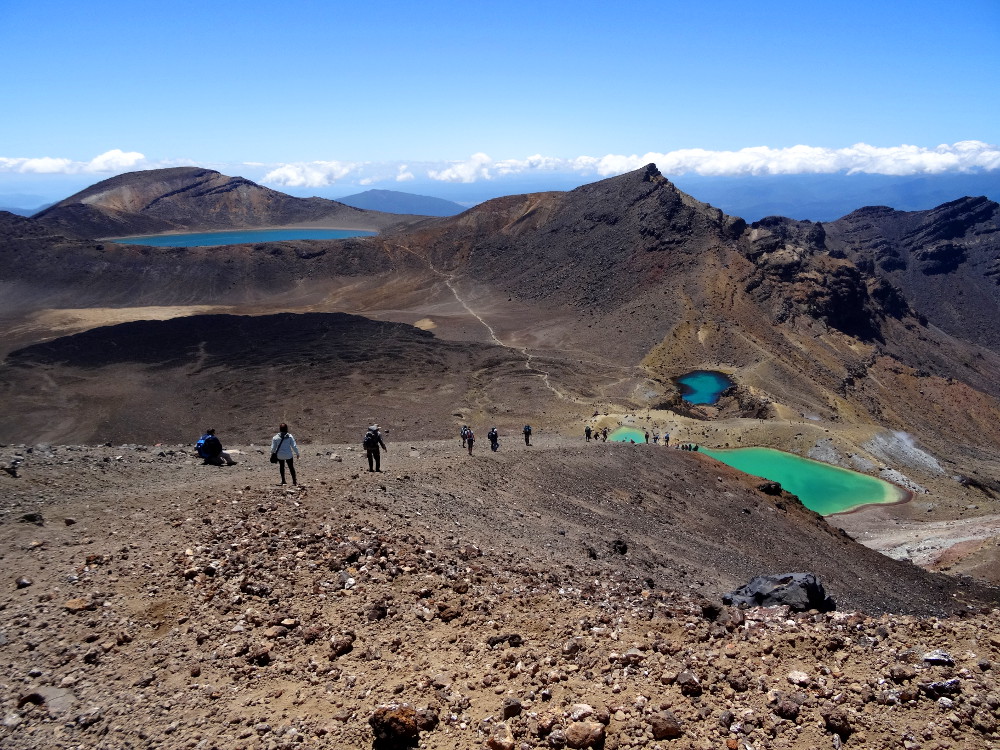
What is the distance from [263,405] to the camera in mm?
45938

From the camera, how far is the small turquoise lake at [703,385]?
183 ft

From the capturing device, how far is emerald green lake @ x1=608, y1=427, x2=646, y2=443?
41688 millimetres

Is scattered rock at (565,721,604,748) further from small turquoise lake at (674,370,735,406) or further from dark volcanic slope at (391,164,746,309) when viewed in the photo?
dark volcanic slope at (391,164,746,309)

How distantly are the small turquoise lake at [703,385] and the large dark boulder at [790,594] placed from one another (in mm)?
45174

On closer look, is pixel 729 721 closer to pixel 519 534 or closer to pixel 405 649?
pixel 405 649

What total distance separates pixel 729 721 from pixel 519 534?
8441 millimetres

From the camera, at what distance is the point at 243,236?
157000 millimetres

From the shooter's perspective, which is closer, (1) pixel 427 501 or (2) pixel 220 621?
(2) pixel 220 621

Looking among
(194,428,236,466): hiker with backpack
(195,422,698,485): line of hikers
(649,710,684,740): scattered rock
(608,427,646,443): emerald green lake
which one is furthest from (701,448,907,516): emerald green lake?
(649,710,684,740): scattered rock

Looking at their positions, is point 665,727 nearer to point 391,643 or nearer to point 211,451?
point 391,643

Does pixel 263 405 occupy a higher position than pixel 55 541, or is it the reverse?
pixel 55 541

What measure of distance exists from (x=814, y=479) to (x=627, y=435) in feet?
39.9

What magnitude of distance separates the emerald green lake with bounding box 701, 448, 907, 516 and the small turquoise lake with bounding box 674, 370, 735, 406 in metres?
12.8

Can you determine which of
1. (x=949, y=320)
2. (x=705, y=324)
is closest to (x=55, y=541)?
(x=705, y=324)
